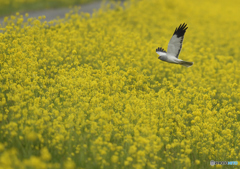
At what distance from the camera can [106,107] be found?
570cm

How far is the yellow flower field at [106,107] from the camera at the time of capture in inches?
179

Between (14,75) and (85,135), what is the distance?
2329mm

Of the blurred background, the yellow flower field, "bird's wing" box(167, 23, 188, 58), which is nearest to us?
the yellow flower field

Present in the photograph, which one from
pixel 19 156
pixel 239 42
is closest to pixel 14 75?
pixel 19 156

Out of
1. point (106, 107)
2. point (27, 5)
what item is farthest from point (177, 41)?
point (27, 5)

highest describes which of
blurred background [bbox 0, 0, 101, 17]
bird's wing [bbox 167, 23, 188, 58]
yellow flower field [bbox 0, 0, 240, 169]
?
blurred background [bbox 0, 0, 101, 17]

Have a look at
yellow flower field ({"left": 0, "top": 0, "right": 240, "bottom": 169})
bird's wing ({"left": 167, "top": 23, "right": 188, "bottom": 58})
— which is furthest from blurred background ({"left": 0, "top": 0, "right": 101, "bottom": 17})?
bird's wing ({"left": 167, "top": 23, "right": 188, "bottom": 58})

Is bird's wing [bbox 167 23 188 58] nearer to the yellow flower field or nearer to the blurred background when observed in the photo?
the yellow flower field

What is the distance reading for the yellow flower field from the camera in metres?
4.54

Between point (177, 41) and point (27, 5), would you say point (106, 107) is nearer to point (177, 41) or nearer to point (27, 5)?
point (177, 41)

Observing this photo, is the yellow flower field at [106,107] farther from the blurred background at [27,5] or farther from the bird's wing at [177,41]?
the blurred background at [27,5]

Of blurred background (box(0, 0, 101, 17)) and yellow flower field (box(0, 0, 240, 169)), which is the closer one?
yellow flower field (box(0, 0, 240, 169))

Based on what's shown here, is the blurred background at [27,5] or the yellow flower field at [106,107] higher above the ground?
the blurred background at [27,5]

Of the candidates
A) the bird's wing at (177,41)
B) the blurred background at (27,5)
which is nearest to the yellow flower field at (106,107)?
the bird's wing at (177,41)
